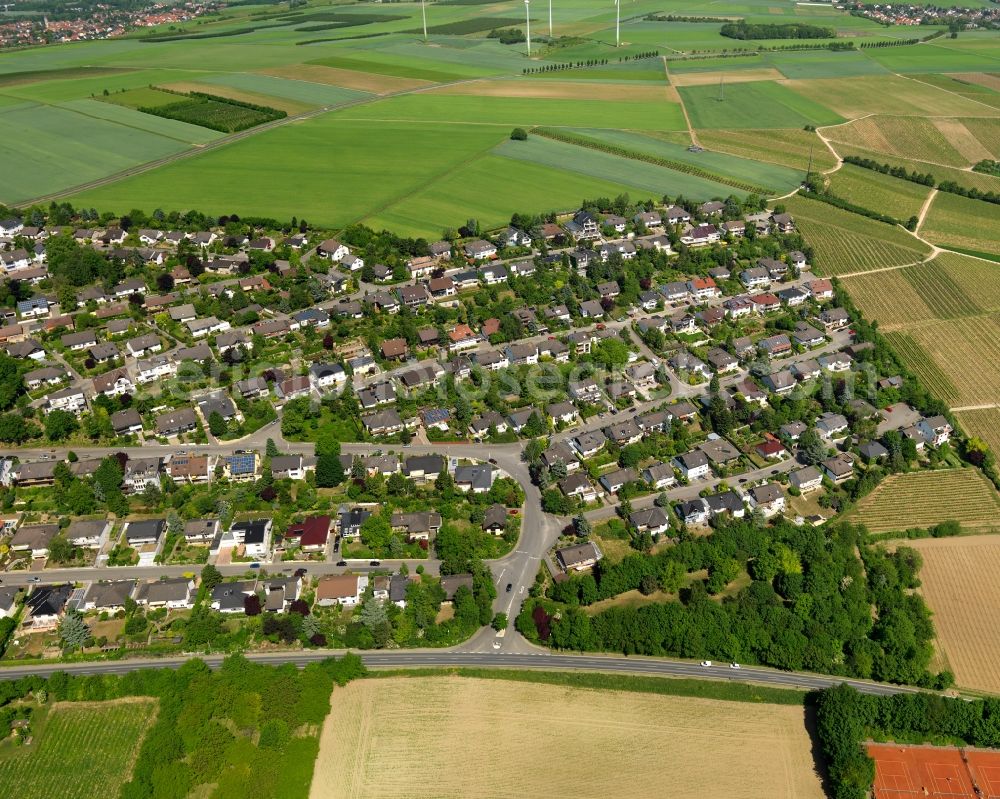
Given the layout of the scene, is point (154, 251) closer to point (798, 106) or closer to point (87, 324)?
point (87, 324)

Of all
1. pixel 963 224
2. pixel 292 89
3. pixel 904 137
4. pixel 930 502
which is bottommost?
pixel 930 502

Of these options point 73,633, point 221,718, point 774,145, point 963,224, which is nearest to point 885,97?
point 774,145

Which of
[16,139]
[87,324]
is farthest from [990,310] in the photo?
[16,139]

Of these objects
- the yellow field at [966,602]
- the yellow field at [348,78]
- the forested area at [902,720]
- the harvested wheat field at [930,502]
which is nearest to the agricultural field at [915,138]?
the harvested wheat field at [930,502]

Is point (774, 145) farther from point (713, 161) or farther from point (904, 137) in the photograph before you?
point (904, 137)

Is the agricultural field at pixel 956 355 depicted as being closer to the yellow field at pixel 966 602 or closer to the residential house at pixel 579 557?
the yellow field at pixel 966 602

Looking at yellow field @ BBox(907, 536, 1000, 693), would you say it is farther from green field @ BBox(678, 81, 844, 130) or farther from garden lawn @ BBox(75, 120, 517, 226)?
green field @ BBox(678, 81, 844, 130)
